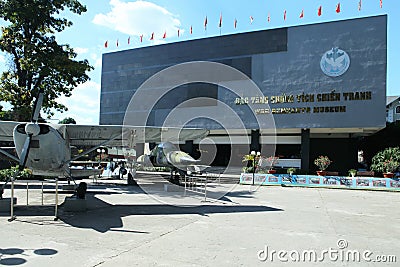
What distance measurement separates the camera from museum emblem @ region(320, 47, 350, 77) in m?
26.9

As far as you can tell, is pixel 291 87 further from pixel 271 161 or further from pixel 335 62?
pixel 271 161

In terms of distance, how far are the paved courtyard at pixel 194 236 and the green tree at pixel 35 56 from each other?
10.9 metres

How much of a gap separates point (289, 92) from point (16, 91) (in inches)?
880

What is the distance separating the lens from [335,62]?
27.3m

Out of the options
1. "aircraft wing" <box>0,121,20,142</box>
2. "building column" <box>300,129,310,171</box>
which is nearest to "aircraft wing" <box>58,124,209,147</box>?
"aircraft wing" <box>0,121,20,142</box>

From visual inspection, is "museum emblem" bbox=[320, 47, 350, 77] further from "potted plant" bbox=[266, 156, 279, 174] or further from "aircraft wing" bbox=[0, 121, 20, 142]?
"aircraft wing" bbox=[0, 121, 20, 142]

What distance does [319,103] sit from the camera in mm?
27688

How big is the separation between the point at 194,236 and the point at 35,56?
58.3 ft

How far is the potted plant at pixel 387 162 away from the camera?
23.5 meters

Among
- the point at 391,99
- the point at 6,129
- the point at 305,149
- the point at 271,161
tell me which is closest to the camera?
the point at 6,129

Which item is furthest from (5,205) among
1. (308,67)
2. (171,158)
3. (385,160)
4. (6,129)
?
(385,160)

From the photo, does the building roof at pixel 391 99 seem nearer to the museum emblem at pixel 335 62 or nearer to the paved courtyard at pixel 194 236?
the museum emblem at pixel 335 62

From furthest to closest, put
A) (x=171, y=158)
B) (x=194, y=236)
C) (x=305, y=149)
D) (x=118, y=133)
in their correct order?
(x=305, y=149) → (x=171, y=158) → (x=118, y=133) → (x=194, y=236)

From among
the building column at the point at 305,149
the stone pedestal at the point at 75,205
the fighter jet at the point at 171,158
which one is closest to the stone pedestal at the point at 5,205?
the stone pedestal at the point at 75,205
